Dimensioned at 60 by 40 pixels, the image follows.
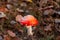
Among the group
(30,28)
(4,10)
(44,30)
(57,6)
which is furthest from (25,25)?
(57,6)

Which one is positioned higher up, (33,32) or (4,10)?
(4,10)

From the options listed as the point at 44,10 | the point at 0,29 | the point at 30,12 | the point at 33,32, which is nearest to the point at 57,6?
the point at 44,10

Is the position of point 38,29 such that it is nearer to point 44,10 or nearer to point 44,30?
point 44,30

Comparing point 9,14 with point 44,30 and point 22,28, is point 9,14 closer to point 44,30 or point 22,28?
point 22,28

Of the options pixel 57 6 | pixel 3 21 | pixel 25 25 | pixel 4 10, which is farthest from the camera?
pixel 57 6

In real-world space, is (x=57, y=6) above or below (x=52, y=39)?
above

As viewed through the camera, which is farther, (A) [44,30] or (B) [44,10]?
(B) [44,10]

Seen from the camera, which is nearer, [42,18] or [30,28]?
[30,28]

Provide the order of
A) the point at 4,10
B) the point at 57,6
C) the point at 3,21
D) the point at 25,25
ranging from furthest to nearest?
1. the point at 57,6
2. the point at 4,10
3. the point at 3,21
4. the point at 25,25
